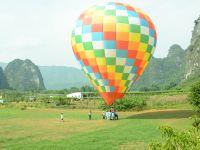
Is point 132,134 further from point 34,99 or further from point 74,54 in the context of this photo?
point 34,99

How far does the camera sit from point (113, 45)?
3438 centimetres

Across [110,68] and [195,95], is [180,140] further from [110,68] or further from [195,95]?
[195,95]

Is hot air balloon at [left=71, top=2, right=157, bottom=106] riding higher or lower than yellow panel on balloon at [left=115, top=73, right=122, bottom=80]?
higher

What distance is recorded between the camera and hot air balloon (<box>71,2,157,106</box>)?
1358 inches

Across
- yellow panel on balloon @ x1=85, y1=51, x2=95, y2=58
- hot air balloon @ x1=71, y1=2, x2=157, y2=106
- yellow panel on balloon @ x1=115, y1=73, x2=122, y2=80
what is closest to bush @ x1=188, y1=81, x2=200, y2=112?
hot air balloon @ x1=71, y1=2, x2=157, y2=106

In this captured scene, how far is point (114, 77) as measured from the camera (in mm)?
35281

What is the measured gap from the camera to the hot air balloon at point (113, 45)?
34.5 meters

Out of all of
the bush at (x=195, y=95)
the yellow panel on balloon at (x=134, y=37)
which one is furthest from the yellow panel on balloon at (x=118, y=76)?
the bush at (x=195, y=95)

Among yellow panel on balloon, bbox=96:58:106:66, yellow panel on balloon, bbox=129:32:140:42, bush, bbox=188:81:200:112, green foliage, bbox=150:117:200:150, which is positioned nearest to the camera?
green foliage, bbox=150:117:200:150

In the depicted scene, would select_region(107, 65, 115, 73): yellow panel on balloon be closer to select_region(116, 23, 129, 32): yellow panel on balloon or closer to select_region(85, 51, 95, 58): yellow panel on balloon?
select_region(85, 51, 95, 58): yellow panel on balloon

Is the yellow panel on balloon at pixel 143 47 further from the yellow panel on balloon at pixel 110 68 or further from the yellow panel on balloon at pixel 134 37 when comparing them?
the yellow panel on balloon at pixel 110 68

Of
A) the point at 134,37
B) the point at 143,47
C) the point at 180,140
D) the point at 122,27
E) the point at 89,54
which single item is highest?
the point at 122,27

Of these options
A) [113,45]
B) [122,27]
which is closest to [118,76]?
[113,45]

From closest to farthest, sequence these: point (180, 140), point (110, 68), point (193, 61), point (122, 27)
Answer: point (180, 140), point (122, 27), point (110, 68), point (193, 61)
